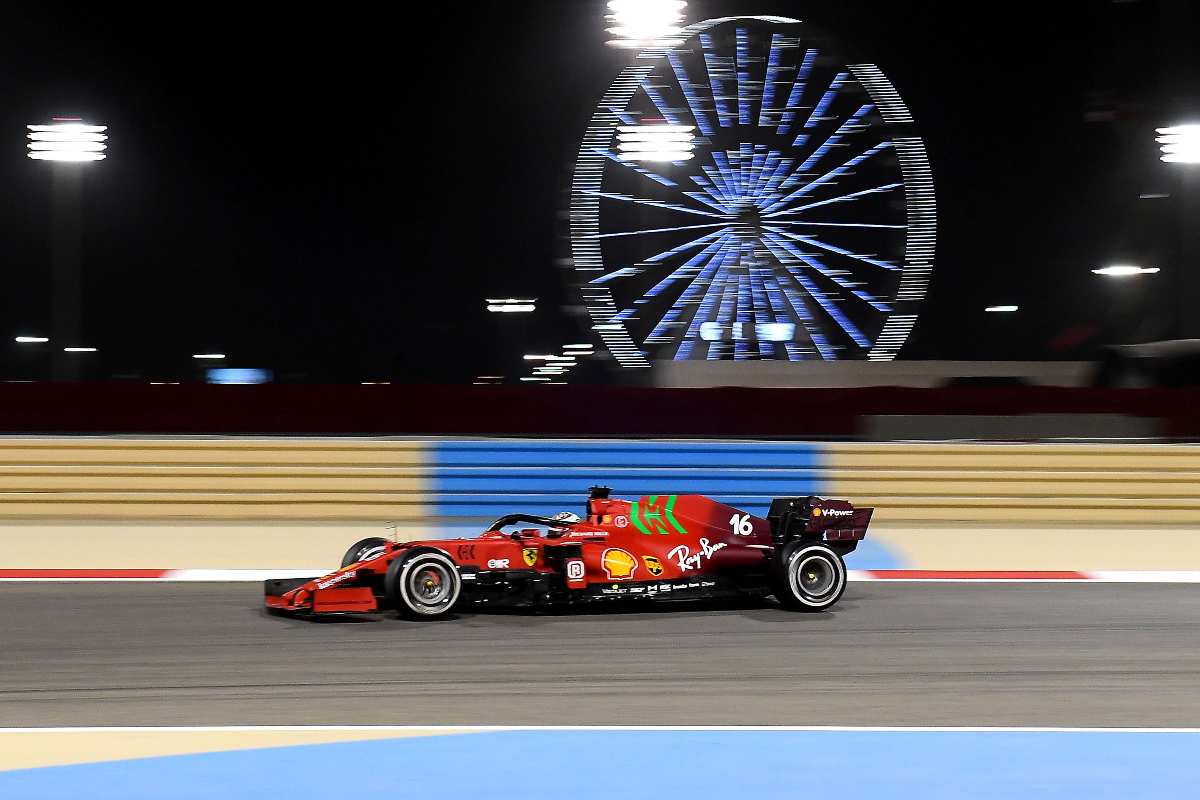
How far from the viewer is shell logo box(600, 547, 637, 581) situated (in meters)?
6.88

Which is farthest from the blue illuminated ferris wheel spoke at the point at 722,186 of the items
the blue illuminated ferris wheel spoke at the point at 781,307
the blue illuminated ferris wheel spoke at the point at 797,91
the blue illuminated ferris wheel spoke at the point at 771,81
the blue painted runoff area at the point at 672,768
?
the blue painted runoff area at the point at 672,768

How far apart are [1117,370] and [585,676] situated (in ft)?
42.4

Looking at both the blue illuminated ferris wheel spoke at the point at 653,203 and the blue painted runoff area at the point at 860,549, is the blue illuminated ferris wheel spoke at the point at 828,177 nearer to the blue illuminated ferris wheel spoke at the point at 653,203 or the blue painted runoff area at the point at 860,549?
the blue illuminated ferris wheel spoke at the point at 653,203

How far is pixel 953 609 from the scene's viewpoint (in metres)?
7.31

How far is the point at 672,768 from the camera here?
415cm

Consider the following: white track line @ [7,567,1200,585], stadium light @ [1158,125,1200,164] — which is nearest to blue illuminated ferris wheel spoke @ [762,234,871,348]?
stadium light @ [1158,125,1200,164]

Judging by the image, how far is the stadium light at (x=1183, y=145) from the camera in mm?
17109

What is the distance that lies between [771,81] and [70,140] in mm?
→ 9041

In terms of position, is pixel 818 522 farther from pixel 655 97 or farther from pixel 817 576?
pixel 655 97

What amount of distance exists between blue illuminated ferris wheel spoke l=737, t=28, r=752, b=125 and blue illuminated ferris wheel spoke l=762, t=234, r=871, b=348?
1661 millimetres

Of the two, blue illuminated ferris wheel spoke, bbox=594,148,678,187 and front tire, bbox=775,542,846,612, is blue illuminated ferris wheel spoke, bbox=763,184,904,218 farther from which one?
front tire, bbox=775,542,846,612

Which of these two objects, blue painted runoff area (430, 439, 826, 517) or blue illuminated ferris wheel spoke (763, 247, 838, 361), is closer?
blue painted runoff area (430, 439, 826, 517)

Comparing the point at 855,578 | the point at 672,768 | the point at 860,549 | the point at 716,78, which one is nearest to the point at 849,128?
the point at 716,78

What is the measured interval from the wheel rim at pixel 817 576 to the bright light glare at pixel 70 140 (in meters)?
13.1
